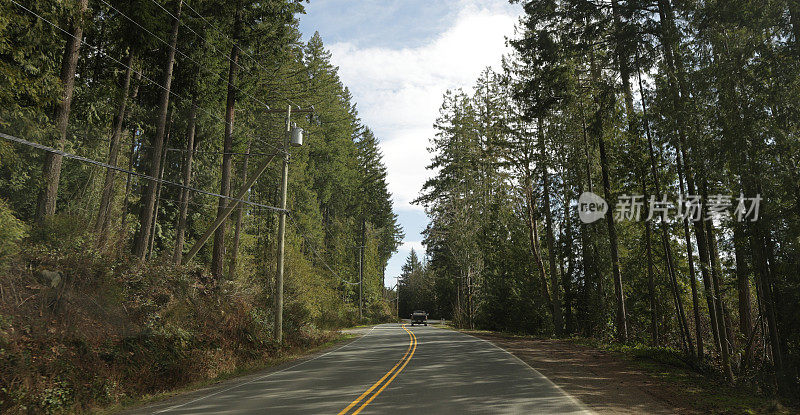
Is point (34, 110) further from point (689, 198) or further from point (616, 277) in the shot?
point (616, 277)

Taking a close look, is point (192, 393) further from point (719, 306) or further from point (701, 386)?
point (719, 306)

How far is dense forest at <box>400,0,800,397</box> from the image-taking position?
10.0 meters

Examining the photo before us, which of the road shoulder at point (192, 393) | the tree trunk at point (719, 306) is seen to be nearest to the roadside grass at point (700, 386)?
the tree trunk at point (719, 306)

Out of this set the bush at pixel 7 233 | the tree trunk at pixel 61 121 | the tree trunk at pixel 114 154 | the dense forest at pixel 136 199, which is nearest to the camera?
the bush at pixel 7 233

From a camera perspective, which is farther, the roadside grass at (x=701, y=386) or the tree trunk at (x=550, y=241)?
the tree trunk at (x=550, y=241)

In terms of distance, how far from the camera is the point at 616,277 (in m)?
18.3

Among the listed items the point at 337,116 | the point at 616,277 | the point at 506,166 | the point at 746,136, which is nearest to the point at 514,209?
the point at 506,166

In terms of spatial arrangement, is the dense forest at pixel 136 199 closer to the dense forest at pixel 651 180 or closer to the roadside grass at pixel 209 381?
the roadside grass at pixel 209 381

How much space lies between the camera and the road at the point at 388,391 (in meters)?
7.78

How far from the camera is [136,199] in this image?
86.9 ft

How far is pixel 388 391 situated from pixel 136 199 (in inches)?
936

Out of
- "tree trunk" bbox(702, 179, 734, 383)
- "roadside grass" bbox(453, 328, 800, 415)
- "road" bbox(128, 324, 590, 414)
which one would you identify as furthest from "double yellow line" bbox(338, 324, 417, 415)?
"tree trunk" bbox(702, 179, 734, 383)

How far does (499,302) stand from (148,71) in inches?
989

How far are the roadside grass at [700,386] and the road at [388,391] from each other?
3.06 meters
